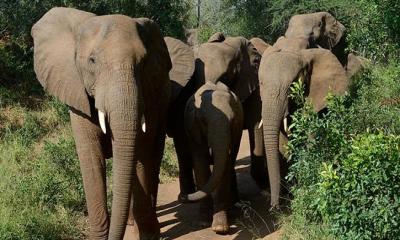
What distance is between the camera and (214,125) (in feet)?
23.0

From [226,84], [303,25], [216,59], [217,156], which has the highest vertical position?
[303,25]

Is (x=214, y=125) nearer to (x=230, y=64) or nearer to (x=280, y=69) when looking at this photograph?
(x=280, y=69)

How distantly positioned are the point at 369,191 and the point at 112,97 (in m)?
2.27

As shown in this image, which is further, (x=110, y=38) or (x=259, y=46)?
(x=259, y=46)

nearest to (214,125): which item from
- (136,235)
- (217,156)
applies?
(217,156)

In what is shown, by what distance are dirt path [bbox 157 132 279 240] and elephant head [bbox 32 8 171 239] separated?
1916 mm

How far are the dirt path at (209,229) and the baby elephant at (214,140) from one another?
224mm

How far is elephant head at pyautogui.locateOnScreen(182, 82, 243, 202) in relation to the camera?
22.6 ft

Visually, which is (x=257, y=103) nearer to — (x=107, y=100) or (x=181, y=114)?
(x=181, y=114)

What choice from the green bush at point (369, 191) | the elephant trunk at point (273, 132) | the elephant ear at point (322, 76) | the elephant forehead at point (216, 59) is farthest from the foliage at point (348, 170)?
the elephant forehead at point (216, 59)

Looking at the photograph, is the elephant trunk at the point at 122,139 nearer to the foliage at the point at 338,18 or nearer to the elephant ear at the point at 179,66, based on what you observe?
the elephant ear at the point at 179,66

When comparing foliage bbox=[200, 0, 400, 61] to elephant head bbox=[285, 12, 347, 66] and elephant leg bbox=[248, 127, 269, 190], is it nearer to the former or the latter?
elephant head bbox=[285, 12, 347, 66]

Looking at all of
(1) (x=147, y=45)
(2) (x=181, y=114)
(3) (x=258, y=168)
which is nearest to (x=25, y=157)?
(2) (x=181, y=114)

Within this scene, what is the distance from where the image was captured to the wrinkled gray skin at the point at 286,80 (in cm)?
721
